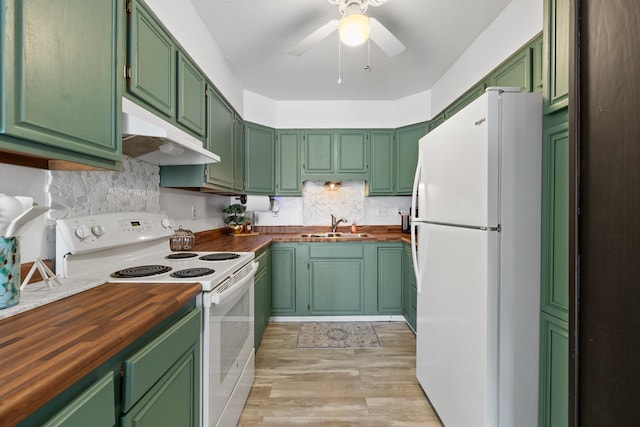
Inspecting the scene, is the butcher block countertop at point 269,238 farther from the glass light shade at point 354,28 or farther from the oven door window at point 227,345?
the glass light shade at point 354,28

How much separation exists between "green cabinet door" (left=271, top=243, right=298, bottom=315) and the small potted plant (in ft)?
1.55

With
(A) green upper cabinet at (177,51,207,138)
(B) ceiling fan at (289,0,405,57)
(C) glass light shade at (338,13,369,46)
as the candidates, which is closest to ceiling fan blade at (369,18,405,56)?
(B) ceiling fan at (289,0,405,57)

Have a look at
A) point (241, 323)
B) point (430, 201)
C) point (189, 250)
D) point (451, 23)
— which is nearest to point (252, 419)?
point (241, 323)

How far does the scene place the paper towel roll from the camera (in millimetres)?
3199

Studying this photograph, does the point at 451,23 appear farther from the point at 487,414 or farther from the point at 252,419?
the point at 252,419

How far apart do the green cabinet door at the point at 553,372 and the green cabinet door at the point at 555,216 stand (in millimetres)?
60

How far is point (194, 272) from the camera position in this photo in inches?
51.0

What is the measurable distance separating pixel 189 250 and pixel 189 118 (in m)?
0.87

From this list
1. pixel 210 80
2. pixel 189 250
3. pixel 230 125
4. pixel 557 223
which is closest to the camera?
pixel 557 223

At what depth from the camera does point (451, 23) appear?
201cm

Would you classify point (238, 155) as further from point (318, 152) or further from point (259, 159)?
point (318, 152)

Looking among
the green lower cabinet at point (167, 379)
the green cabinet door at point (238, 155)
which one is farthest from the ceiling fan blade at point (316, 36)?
the green lower cabinet at point (167, 379)

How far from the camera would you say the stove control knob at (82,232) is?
3.95 feet

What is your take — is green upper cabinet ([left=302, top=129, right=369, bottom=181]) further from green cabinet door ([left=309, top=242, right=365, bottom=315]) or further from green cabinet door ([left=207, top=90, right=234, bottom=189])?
green cabinet door ([left=207, top=90, right=234, bottom=189])
